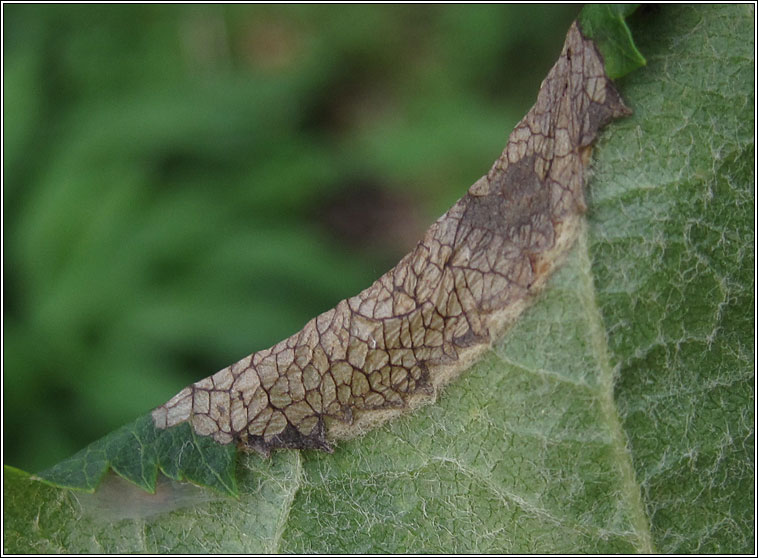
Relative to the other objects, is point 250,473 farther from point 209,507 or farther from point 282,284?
point 282,284

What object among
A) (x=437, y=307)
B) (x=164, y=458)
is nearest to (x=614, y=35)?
(x=437, y=307)

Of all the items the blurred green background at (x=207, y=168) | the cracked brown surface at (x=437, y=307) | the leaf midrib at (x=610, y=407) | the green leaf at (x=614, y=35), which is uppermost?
the blurred green background at (x=207, y=168)

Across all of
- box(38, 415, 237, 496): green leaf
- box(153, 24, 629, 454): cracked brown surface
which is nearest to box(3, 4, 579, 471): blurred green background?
box(38, 415, 237, 496): green leaf

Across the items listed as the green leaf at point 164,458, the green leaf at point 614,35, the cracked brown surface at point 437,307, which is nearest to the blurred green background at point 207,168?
the green leaf at point 164,458

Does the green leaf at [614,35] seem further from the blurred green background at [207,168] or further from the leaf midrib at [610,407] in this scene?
the blurred green background at [207,168]

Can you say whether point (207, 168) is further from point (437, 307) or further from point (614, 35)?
point (614, 35)

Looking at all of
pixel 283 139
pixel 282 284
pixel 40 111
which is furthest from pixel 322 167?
pixel 40 111

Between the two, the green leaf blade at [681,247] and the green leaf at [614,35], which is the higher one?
the green leaf at [614,35]

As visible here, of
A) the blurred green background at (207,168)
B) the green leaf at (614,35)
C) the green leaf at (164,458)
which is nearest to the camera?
the green leaf at (614,35)
